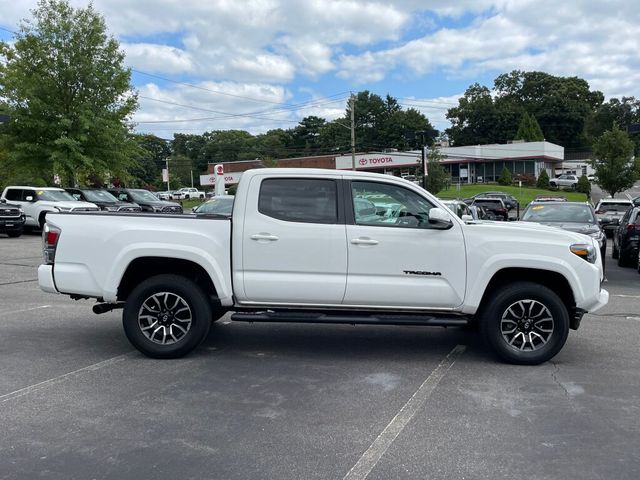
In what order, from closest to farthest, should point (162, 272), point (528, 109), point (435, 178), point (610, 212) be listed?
1. point (162, 272)
2. point (610, 212)
3. point (435, 178)
4. point (528, 109)

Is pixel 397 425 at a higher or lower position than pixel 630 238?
lower

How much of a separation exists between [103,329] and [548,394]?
530cm

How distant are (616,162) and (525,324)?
126 feet

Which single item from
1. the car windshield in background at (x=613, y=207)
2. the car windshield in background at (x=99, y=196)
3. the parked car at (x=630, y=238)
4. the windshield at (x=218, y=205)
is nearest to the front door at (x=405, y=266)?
the parked car at (x=630, y=238)

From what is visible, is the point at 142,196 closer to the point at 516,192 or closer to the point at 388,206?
the point at 388,206

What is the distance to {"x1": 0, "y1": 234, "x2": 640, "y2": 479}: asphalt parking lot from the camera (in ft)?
12.6

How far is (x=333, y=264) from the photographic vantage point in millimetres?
5887

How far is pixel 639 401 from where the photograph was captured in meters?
4.99

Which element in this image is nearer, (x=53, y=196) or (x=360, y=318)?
(x=360, y=318)

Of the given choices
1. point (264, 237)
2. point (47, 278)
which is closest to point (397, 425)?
point (264, 237)

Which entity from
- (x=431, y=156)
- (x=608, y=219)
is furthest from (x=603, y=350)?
(x=431, y=156)

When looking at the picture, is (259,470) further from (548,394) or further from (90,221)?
(90,221)

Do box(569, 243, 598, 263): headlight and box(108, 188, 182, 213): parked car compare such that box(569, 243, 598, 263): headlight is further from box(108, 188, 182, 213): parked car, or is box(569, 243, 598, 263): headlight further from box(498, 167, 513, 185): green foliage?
box(498, 167, 513, 185): green foliage

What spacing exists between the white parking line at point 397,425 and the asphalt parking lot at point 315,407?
15 mm
